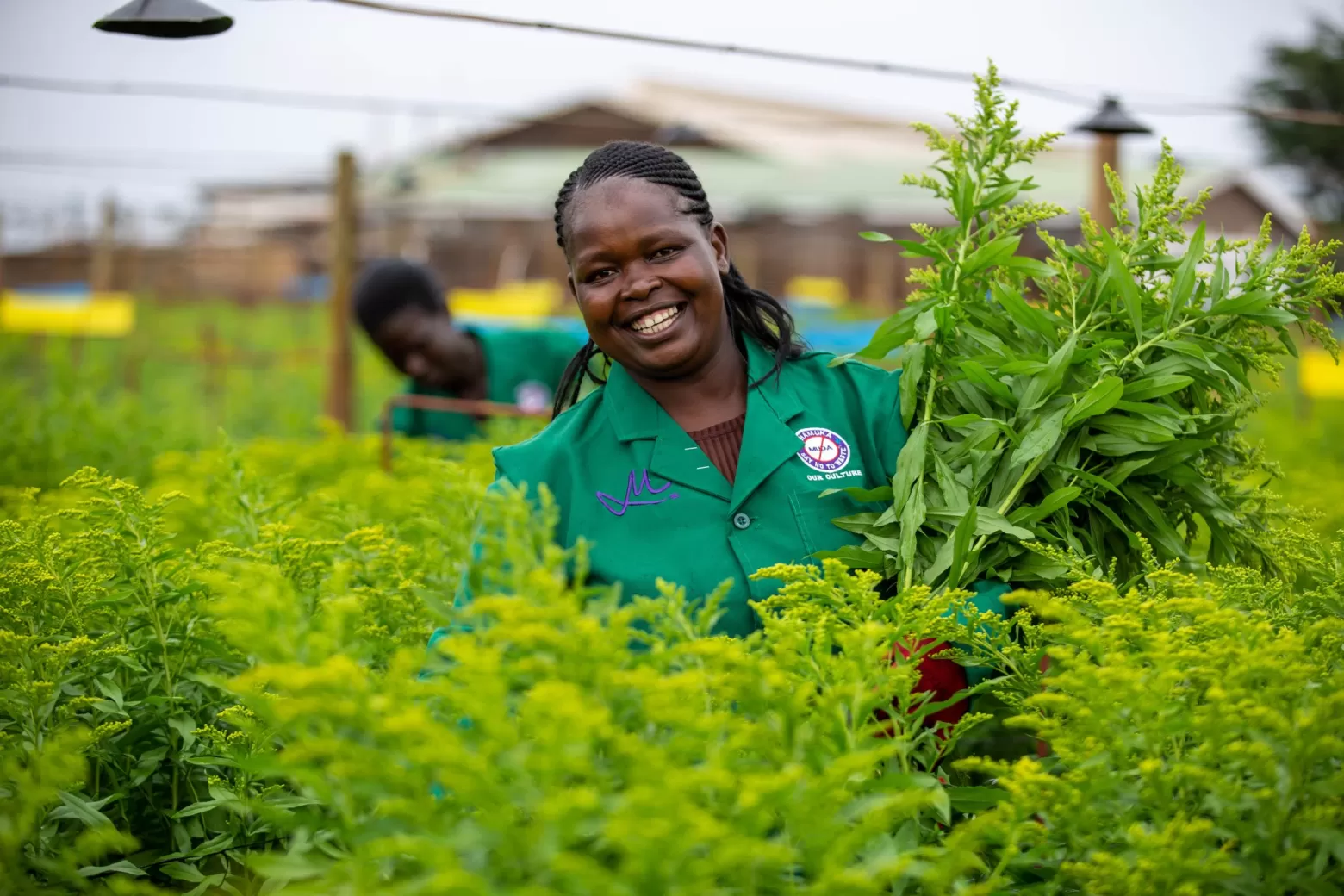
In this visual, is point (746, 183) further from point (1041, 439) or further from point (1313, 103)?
point (1041, 439)

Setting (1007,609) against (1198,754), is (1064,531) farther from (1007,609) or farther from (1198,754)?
(1198,754)

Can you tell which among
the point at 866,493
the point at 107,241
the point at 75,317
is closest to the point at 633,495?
the point at 866,493

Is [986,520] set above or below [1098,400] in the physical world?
below

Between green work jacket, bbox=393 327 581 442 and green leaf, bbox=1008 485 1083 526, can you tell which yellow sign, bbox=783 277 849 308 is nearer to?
green work jacket, bbox=393 327 581 442

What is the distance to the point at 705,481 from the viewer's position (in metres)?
2.52

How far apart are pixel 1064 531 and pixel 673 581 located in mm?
814

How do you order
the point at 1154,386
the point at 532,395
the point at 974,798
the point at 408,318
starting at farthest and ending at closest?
the point at 532,395 → the point at 408,318 → the point at 1154,386 → the point at 974,798

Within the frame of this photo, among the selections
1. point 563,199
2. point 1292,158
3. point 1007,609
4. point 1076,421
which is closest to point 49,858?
point 563,199

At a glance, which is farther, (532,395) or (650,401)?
(532,395)

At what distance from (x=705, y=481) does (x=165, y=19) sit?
7.24 ft

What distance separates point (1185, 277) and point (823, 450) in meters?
0.85

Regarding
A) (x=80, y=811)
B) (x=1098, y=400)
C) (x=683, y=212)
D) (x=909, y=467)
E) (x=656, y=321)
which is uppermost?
(x=683, y=212)

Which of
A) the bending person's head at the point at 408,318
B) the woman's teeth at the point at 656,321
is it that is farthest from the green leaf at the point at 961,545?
the bending person's head at the point at 408,318

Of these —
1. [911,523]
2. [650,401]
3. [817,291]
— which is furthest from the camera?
[817,291]
